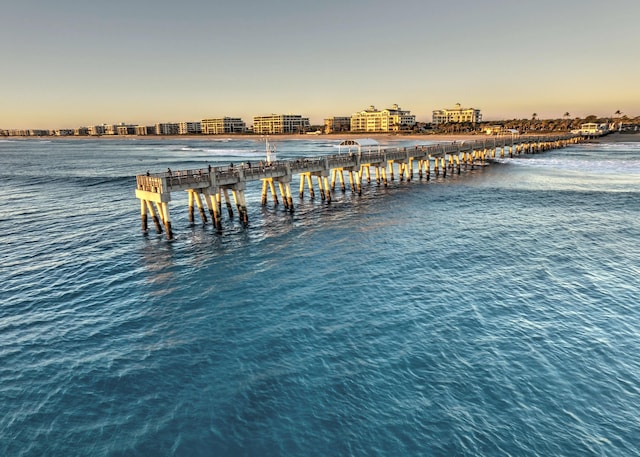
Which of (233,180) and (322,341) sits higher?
(233,180)

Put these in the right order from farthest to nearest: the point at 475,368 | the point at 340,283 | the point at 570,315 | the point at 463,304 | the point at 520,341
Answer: the point at 340,283, the point at 463,304, the point at 570,315, the point at 520,341, the point at 475,368

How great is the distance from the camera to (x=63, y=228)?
128 ft

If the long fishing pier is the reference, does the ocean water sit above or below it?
below

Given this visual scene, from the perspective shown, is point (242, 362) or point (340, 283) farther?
point (340, 283)

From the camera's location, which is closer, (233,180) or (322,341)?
(322,341)

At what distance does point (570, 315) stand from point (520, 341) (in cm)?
433

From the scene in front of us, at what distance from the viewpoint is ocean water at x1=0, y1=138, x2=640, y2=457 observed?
497 inches

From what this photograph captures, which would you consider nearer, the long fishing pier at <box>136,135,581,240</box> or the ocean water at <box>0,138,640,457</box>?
the ocean water at <box>0,138,640,457</box>

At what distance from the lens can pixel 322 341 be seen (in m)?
17.9

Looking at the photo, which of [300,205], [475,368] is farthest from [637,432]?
[300,205]

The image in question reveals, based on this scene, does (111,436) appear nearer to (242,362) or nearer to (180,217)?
(242,362)

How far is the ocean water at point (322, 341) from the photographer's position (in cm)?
1263

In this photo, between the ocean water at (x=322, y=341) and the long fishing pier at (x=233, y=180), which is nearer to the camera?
the ocean water at (x=322, y=341)

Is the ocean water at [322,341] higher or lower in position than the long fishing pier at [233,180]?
lower
